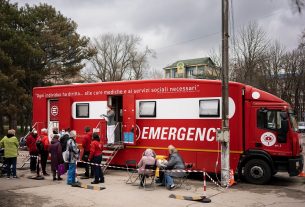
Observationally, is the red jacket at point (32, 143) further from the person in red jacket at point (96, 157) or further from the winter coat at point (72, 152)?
the person in red jacket at point (96, 157)

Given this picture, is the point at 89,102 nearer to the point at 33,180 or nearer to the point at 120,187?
the point at 33,180

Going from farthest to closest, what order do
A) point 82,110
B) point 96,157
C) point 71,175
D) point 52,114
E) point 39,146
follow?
1. point 52,114
2. point 82,110
3. point 39,146
4. point 96,157
5. point 71,175

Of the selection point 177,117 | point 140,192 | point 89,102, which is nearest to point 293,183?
point 177,117

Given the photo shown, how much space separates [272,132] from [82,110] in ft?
25.1

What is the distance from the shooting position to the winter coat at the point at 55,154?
13062mm

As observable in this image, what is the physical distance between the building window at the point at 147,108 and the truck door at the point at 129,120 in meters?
0.29

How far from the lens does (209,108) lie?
538 inches

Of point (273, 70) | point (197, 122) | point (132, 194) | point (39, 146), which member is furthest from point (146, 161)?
point (273, 70)

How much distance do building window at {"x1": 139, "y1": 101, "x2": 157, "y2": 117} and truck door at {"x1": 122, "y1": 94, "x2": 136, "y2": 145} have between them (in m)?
0.29

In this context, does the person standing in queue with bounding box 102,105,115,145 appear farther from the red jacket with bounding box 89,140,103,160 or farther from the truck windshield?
the truck windshield

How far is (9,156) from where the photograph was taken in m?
13.4

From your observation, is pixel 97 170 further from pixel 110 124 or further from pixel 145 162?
pixel 110 124

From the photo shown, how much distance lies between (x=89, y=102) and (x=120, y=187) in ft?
17.2

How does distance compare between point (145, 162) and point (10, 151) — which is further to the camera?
point (10, 151)
